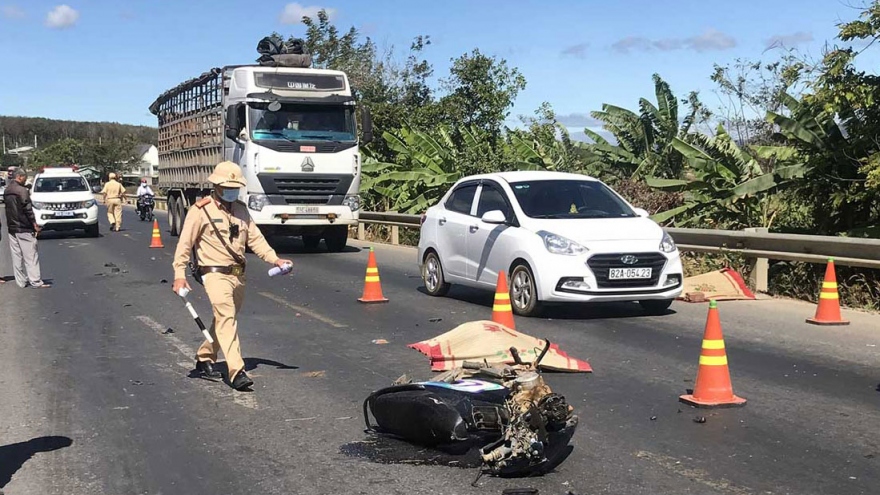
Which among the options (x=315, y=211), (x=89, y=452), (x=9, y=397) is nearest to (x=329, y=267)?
(x=315, y=211)

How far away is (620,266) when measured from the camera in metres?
10.9

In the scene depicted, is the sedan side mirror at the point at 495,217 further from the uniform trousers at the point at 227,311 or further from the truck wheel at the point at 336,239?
the truck wheel at the point at 336,239

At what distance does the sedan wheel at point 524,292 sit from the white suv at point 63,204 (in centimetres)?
1932

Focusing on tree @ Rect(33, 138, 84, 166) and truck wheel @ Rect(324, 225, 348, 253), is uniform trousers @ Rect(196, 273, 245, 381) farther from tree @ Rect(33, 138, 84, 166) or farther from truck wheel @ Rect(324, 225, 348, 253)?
tree @ Rect(33, 138, 84, 166)

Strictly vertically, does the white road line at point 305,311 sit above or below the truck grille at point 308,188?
below

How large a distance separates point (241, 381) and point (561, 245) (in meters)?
4.63

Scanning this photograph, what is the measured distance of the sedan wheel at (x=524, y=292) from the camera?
36.5 feet

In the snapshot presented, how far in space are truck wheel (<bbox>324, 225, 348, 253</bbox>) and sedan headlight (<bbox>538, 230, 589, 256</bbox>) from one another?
37.5ft

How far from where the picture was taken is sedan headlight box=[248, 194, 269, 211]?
20000mm

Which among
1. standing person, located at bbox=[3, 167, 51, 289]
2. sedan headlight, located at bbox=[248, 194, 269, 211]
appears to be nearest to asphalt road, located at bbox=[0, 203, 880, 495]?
standing person, located at bbox=[3, 167, 51, 289]

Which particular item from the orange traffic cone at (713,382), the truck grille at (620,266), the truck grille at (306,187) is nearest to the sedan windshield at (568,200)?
the truck grille at (620,266)

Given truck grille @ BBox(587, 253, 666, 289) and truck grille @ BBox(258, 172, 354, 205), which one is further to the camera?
truck grille @ BBox(258, 172, 354, 205)

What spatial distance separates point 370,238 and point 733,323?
17.5 m

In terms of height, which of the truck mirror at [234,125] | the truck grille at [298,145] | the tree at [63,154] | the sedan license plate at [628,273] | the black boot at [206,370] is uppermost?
the tree at [63,154]
